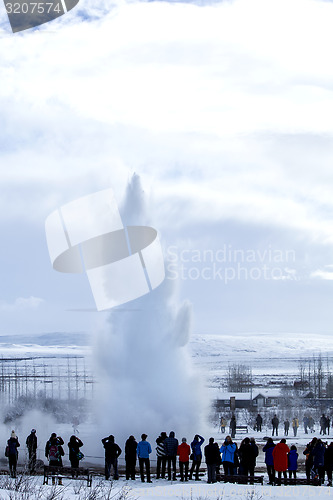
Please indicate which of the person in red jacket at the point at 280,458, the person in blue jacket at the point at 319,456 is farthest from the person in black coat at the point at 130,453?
the person in blue jacket at the point at 319,456

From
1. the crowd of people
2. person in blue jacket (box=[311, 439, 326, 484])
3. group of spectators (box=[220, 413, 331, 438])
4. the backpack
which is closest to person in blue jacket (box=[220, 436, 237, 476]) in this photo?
the crowd of people

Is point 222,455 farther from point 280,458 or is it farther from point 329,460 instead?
point 329,460

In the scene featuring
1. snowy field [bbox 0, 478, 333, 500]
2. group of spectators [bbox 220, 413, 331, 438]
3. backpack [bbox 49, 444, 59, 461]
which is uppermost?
backpack [bbox 49, 444, 59, 461]

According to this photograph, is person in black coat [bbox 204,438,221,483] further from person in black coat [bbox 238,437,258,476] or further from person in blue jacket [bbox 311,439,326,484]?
person in blue jacket [bbox 311,439,326,484]

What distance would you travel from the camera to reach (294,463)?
689 inches

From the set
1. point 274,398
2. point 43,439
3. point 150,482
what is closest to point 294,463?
point 150,482

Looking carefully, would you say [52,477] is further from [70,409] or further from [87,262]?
[70,409]

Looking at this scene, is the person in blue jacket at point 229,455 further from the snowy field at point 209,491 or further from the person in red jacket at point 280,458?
the person in red jacket at point 280,458

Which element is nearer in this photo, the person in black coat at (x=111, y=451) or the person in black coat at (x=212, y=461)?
the person in black coat at (x=212, y=461)

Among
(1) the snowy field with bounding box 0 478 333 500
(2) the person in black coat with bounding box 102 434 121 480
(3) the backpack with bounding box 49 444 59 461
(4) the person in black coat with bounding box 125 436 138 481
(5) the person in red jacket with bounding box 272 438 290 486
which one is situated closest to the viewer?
(1) the snowy field with bounding box 0 478 333 500

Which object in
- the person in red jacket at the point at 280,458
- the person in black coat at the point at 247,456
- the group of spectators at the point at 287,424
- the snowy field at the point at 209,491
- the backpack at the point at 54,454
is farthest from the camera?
the group of spectators at the point at 287,424

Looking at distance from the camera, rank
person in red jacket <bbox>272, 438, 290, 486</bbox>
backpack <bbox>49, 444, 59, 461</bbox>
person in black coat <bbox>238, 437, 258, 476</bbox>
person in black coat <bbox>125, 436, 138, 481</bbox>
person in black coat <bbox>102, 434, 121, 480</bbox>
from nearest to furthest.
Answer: person in red jacket <bbox>272, 438, 290, 486</bbox> → person in black coat <bbox>238, 437, 258, 476</bbox> → person in black coat <bbox>102, 434, 121, 480</bbox> → person in black coat <bbox>125, 436, 138, 481</bbox> → backpack <bbox>49, 444, 59, 461</bbox>

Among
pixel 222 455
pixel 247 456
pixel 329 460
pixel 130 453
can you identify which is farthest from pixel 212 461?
pixel 329 460

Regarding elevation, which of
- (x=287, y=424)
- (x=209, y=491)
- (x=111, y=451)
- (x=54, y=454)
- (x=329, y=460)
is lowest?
(x=287, y=424)
